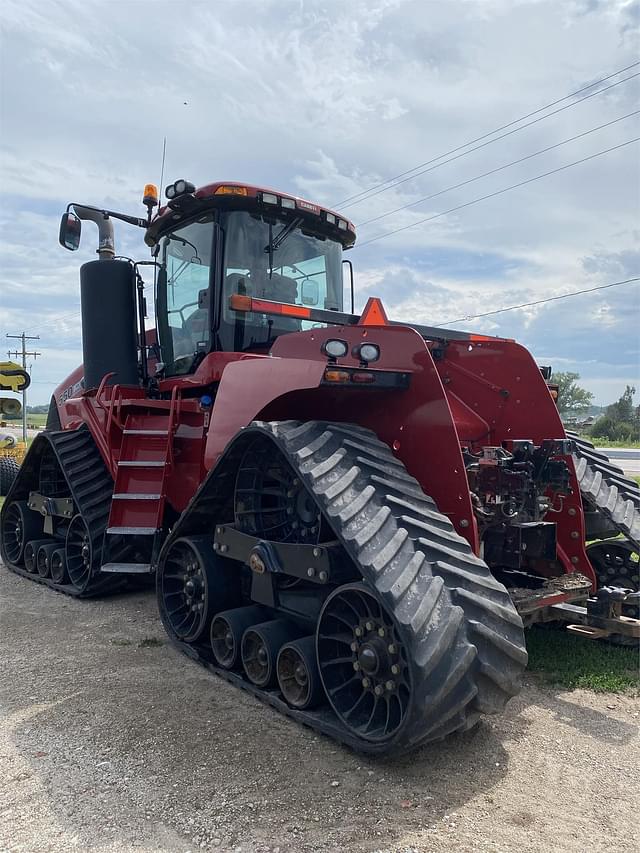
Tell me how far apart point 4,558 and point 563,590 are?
6147 millimetres

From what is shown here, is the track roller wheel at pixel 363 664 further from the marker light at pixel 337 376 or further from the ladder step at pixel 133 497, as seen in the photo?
the ladder step at pixel 133 497

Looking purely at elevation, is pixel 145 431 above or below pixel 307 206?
below

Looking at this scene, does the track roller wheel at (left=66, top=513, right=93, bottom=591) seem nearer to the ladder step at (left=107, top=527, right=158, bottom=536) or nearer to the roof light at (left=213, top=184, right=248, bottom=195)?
the ladder step at (left=107, top=527, right=158, bottom=536)

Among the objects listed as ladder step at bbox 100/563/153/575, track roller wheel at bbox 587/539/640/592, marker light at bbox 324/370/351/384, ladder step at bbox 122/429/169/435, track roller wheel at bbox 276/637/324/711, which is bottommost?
track roller wheel at bbox 276/637/324/711

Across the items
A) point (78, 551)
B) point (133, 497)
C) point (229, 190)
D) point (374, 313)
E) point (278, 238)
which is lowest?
point (78, 551)

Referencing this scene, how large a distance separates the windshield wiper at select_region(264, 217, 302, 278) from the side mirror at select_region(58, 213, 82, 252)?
184cm

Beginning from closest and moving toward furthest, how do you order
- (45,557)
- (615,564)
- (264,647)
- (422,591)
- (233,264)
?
(422,591), (264,647), (615,564), (233,264), (45,557)

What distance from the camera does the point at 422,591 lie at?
2.88m

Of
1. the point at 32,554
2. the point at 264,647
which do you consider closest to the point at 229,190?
the point at 264,647

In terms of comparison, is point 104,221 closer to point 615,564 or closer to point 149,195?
point 149,195

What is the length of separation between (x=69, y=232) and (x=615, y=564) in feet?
16.9

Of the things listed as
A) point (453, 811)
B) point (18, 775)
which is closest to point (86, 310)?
point (18, 775)

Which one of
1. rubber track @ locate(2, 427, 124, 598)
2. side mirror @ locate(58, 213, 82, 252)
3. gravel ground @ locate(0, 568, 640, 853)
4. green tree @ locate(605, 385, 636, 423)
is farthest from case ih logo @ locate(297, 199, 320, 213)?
green tree @ locate(605, 385, 636, 423)

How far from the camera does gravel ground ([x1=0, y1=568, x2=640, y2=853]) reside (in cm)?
259
